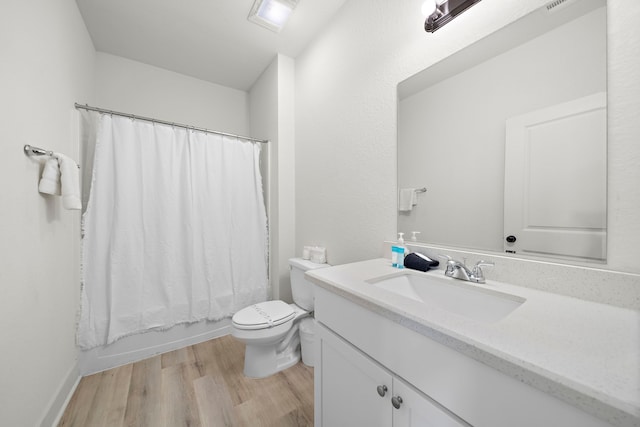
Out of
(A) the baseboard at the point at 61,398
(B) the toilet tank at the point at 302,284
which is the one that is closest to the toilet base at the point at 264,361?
(B) the toilet tank at the point at 302,284

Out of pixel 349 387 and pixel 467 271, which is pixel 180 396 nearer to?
pixel 349 387

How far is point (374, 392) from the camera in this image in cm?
73

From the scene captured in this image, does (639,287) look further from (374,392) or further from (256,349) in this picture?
(256,349)

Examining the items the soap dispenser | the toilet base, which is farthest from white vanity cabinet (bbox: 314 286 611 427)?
the toilet base

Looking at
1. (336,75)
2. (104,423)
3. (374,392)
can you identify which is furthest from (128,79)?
(374,392)

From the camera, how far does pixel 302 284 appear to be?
5.92 ft

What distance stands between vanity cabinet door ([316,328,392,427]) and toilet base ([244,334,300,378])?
0.70 metres

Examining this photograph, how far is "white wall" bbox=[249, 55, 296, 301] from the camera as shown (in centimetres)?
216

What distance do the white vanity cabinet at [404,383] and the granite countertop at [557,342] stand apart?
0.10 feet

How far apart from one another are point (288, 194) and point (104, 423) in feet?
5.96

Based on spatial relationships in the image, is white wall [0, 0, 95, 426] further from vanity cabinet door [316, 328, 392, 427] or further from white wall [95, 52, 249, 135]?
vanity cabinet door [316, 328, 392, 427]

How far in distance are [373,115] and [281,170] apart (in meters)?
1.04

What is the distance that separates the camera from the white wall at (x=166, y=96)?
2.14 m

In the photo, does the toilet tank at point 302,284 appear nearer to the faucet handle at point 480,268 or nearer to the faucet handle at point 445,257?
the faucet handle at point 445,257
